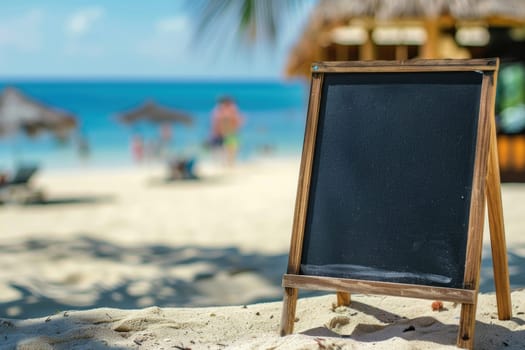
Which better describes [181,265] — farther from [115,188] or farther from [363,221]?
[115,188]

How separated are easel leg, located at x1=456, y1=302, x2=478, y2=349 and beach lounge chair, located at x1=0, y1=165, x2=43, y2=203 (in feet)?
31.6

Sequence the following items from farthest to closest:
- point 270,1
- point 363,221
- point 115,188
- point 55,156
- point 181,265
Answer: point 55,156 → point 115,188 → point 181,265 → point 270,1 → point 363,221

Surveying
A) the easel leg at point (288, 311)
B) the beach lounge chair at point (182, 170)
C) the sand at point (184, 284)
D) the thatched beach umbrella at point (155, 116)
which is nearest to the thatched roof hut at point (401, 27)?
the sand at point (184, 284)

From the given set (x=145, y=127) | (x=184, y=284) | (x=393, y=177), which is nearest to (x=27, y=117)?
(x=184, y=284)

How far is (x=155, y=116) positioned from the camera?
15820mm

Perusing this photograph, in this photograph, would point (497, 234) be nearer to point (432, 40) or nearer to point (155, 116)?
point (432, 40)

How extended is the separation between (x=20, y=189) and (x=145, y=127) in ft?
77.1

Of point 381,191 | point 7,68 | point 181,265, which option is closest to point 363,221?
point 381,191

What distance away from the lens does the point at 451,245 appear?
2.67 meters

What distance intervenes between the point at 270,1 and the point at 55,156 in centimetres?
2018

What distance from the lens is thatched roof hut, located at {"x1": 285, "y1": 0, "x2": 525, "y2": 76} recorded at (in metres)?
8.24

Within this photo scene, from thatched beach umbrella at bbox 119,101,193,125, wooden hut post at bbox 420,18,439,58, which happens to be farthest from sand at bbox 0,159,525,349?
thatched beach umbrella at bbox 119,101,193,125

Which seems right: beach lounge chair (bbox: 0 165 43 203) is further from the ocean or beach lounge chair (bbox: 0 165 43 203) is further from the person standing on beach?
the person standing on beach

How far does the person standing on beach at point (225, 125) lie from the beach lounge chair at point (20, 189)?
5.63 m
